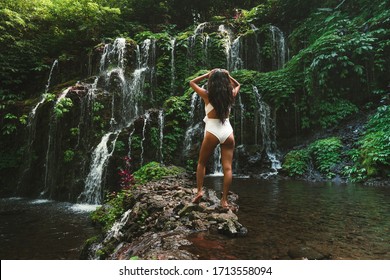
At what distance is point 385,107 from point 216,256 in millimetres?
10384

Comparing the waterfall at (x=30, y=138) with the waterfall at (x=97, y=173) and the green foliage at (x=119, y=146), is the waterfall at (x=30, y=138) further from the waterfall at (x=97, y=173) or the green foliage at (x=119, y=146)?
the green foliage at (x=119, y=146)

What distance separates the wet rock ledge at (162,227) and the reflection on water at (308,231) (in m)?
0.17

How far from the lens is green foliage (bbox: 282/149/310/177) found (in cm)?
988

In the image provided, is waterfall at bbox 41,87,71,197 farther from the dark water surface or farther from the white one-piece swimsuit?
the white one-piece swimsuit

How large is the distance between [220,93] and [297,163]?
308 inches

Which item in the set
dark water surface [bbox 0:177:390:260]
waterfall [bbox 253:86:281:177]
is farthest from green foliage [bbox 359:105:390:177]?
waterfall [bbox 253:86:281:177]

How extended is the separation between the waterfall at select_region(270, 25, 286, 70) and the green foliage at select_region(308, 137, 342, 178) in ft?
24.2

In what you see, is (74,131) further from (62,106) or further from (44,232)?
(44,232)

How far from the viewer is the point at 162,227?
10.9 feet

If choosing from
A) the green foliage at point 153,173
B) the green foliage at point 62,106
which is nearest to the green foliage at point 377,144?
the green foliage at point 153,173

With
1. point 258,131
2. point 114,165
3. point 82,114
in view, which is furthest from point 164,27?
point 114,165

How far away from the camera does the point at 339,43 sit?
36.9 ft

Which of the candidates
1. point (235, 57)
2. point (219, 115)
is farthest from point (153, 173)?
point (235, 57)

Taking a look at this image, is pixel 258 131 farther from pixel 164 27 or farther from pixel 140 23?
pixel 140 23
